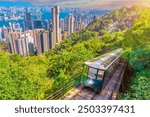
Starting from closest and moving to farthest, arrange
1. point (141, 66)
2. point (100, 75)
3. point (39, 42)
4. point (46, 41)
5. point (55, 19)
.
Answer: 1. point (141, 66)
2. point (100, 75)
3. point (55, 19)
4. point (39, 42)
5. point (46, 41)

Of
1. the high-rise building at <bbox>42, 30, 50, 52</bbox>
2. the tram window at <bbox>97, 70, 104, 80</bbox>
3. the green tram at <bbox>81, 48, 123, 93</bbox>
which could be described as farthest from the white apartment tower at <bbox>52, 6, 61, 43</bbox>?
the tram window at <bbox>97, 70, 104, 80</bbox>

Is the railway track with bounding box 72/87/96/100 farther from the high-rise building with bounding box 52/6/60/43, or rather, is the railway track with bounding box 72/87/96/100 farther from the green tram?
the high-rise building with bounding box 52/6/60/43

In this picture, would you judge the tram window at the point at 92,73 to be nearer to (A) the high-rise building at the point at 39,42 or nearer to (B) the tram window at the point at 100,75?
(B) the tram window at the point at 100,75

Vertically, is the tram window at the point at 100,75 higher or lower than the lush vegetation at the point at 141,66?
lower

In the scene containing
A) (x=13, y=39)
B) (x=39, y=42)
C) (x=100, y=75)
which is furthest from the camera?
(x=39, y=42)

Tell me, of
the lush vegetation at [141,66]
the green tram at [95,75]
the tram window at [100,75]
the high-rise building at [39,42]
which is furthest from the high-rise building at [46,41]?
the tram window at [100,75]

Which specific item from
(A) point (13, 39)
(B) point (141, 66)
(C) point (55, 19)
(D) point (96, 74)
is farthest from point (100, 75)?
(A) point (13, 39)

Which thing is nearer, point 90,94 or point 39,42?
point 90,94

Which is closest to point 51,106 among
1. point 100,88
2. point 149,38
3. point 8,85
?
point 8,85

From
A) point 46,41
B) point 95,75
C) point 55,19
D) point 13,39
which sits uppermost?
point 55,19

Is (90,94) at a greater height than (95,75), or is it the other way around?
(95,75)

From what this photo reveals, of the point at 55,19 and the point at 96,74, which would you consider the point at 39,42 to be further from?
the point at 96,74
